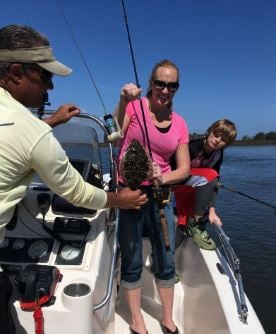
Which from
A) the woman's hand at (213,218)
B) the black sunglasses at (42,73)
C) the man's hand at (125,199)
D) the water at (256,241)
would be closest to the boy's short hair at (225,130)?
the woman's hand at (213,218)

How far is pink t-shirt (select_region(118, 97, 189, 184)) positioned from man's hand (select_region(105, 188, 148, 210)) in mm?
492

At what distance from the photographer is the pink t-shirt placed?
8.49 ft

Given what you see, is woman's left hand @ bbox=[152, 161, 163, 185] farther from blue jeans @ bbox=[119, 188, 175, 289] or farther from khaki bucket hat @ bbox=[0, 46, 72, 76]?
khaki bucket hat @ bbox=[0, 46, 72, 76]

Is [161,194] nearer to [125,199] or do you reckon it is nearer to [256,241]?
[125,199]

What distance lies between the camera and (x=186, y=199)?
387cm

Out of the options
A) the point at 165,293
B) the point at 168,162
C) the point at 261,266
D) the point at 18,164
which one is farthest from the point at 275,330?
the point at 18,164

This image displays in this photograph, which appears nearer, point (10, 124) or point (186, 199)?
point (10, 124)

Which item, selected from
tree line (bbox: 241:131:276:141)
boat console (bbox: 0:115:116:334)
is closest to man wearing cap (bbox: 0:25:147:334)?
boat console (bbox: 0:115:116:334)

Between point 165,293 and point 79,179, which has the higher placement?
point 79,179

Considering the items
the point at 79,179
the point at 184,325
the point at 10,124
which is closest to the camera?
the point at 10,124

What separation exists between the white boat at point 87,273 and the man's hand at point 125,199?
0.36m

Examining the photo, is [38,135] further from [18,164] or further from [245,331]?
[245,331]

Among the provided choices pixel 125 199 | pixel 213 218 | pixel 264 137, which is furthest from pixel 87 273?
pixel 264 137

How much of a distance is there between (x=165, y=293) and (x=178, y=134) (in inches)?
51.5
